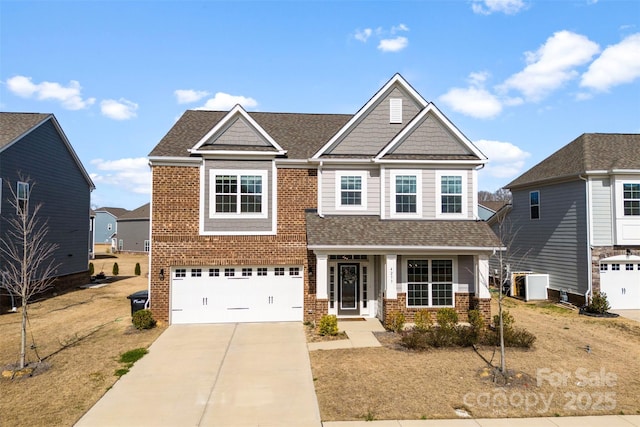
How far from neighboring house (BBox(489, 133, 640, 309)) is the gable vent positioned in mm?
9394

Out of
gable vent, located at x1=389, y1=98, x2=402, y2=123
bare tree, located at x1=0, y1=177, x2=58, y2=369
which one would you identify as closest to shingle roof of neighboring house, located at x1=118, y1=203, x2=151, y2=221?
bare tree, located at x1=0, y1=177, x2=58, y2=369

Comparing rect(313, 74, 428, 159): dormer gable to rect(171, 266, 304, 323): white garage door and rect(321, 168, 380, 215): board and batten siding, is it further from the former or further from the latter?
rect(171, 266, 304, 323): white garage door

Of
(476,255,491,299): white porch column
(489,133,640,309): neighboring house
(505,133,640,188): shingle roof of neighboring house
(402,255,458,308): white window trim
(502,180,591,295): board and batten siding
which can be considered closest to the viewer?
(476,255,491,299): white porch column

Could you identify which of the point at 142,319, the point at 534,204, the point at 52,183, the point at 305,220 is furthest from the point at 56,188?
the point at 534,204

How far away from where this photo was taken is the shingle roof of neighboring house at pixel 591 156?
18.9 meters

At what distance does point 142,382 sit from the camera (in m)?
9.68

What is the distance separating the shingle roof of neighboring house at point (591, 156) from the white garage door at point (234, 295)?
14.8 m

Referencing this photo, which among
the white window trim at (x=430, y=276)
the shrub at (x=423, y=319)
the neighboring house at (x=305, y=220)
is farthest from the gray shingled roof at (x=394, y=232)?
the shrub at (x=423, y=319)

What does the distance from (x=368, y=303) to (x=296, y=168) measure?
6328 millimetres

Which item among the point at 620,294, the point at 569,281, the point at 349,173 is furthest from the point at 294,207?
the point at 620,294

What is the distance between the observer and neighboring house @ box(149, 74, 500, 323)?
15.6 metres

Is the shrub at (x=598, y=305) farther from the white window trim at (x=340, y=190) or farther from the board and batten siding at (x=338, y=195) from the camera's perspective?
the white window trim at (x=340, y=190)

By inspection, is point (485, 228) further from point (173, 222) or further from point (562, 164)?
point (173, 222)

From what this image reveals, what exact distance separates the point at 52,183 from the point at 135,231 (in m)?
33.5
